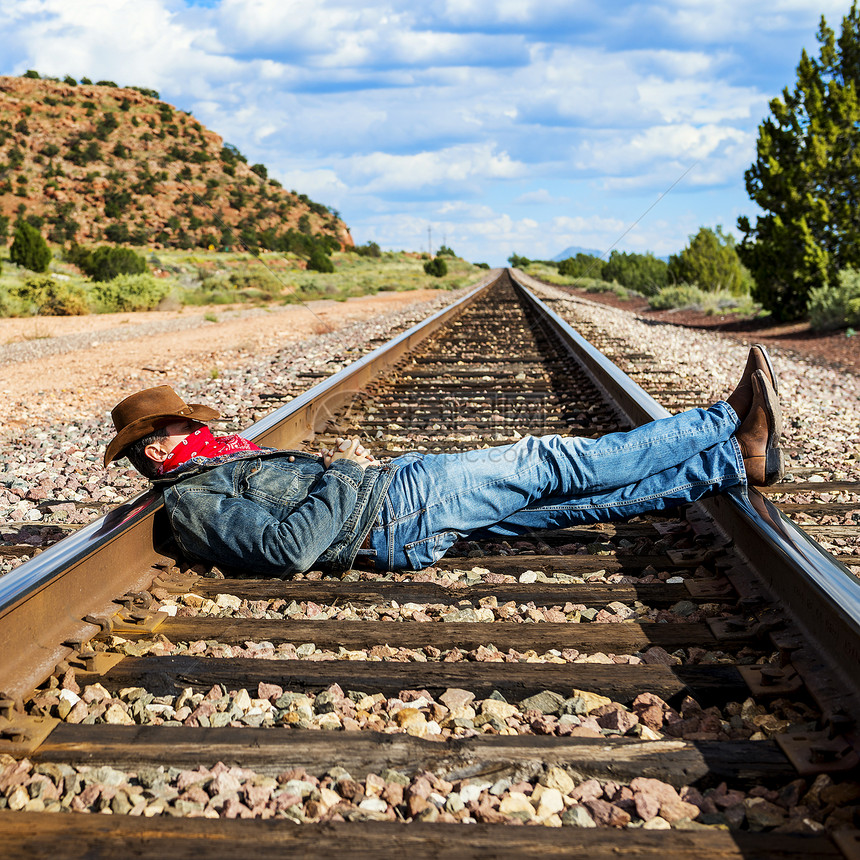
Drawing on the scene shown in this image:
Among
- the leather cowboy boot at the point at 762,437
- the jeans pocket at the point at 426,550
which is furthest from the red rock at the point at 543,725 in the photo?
the leather cowboy boot at the point at 762,437

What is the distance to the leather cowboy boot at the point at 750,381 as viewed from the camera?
3445mm

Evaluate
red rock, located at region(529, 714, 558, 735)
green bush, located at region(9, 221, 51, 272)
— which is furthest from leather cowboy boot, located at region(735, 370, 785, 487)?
green bush, located at region(9, 221, 51, 272)

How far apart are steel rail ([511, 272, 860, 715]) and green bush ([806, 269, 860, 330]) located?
42.7 feet

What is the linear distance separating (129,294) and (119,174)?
60818 millimetres

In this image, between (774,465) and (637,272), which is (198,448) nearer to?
(774,465)

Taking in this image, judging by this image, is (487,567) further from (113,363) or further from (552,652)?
(113,363)

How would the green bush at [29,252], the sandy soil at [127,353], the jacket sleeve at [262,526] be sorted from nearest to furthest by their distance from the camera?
the jacket sleeve at [262,526], the sandy soil at [127,353], the green bush at [29,252]

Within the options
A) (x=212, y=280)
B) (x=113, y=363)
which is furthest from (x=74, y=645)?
(x=212, y=280)

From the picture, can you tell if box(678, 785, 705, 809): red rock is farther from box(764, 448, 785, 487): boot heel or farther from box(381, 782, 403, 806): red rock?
box(764, 448, 785, 487): boot heel

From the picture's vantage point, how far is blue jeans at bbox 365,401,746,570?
323cm

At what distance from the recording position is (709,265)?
2764 cm

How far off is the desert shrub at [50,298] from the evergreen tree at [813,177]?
15.2 meters

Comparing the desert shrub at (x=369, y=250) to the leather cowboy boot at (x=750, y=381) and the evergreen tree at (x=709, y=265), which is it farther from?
the leather cowboy boot at (x=750, y=381)

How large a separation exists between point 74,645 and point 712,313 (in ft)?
70.8
